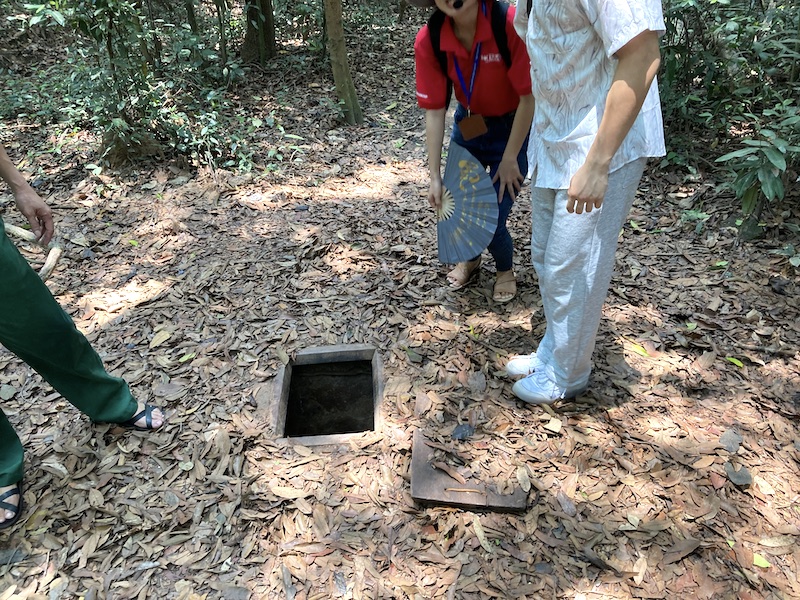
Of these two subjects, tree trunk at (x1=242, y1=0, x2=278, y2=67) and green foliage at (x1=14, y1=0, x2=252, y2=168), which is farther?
tree trunk at (x1=242, y1=0, x2=278, y2=67)

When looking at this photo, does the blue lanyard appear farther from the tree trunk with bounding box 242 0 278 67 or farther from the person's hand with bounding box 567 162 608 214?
the tree trunk with bounding box 242 0 278 67

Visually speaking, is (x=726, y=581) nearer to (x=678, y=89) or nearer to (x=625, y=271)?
(x=625, y=271)

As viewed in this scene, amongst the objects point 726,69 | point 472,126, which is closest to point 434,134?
point 472,126

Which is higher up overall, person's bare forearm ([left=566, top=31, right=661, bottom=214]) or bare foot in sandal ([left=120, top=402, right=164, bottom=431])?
person's bare forearm ([left=566, top=31, right=661, bottom=214])

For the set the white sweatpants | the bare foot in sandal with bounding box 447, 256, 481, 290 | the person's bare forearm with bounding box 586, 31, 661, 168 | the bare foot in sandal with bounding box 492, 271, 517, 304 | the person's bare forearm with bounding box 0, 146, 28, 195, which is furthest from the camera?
the bare foot in sandal with bounding box 447, 256, 481, 290

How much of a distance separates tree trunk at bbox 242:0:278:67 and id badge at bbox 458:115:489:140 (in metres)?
4.38

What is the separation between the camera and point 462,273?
10.7 ft

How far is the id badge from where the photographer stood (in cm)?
254

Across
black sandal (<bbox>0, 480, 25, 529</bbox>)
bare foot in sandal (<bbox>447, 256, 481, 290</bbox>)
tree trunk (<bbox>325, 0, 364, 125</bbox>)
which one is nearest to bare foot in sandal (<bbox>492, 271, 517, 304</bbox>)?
bare foot in sandal (<bbox>447, 256, 481, 290</bbox>)

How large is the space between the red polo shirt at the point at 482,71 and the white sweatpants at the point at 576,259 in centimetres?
57

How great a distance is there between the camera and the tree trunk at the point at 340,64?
5.08 meters

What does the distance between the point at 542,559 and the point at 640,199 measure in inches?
118

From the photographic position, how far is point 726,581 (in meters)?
1.88

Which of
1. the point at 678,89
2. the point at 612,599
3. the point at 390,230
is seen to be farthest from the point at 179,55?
the point at 612,599
